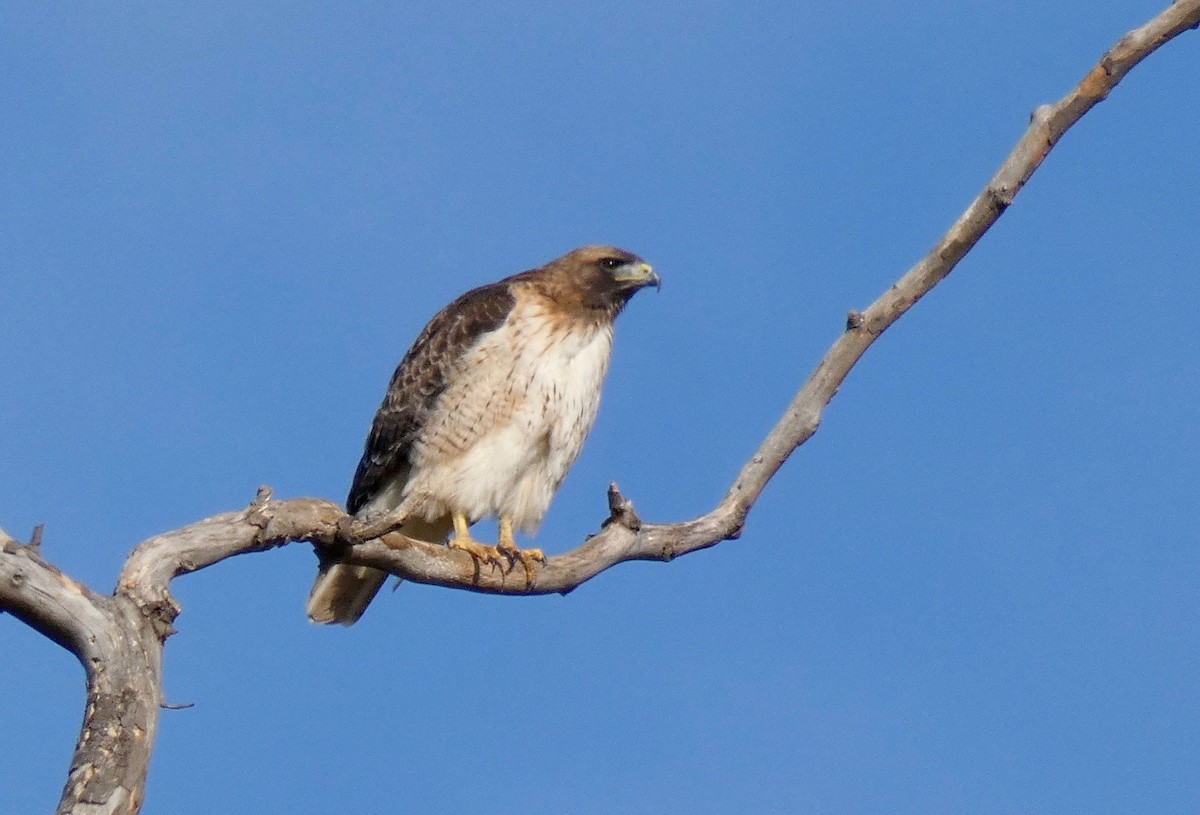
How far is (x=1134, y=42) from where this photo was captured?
6.61 metres

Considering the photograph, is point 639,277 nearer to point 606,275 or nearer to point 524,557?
point 606,275

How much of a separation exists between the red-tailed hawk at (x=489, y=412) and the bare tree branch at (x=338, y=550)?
103cm

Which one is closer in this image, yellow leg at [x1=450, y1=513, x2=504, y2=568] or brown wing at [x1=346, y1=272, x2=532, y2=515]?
yellow leg at [x1=450, y1=513, x2=504, y2=568]

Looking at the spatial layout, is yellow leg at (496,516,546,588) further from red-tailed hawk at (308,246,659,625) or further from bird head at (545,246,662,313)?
bird head at (545,246,662,313)

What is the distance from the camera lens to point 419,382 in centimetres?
802

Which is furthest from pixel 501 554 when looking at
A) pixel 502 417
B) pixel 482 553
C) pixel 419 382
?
pixel 419 382

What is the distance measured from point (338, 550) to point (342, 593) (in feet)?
7.42

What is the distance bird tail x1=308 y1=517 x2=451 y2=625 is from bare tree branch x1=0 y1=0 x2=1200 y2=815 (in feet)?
3.58

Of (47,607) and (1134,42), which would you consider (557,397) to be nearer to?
(1134,42)

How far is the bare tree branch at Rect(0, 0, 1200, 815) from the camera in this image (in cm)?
448

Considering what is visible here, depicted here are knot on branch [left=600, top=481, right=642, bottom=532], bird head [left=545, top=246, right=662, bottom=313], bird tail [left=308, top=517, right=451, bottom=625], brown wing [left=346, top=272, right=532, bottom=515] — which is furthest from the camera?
bird head [left=545, top=246, right=662, bottom=313]

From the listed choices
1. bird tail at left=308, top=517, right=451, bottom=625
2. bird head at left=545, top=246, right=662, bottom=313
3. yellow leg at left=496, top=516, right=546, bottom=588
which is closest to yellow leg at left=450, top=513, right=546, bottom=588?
yellow leg at left=496, top=516, right=546, bottom=588

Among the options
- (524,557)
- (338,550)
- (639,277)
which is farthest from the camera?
(639,277)

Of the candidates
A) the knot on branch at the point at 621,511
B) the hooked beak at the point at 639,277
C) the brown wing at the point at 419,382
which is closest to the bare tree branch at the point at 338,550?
the knot on branch at the point at 621,511
